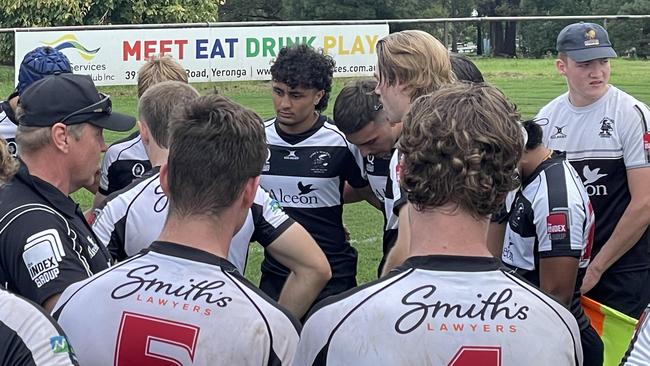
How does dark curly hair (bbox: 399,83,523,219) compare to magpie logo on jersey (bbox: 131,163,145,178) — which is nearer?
dark curly hair (bbox: 399,83,523,219)

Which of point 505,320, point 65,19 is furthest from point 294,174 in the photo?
point 65,19

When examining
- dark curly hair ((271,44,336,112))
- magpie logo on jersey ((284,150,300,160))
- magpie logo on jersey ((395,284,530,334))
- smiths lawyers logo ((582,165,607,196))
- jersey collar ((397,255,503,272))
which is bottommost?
smiths lawyers logo ((582,165,607,196))

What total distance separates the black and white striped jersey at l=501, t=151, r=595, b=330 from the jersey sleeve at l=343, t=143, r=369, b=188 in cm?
122

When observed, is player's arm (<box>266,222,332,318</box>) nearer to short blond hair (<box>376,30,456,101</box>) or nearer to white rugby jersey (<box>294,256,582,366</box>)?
short blond hair (<box>376,30,456,101</box>)

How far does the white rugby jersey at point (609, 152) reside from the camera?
503 cm

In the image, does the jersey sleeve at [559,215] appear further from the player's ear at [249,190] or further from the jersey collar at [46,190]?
the jersey collar at [46,190]

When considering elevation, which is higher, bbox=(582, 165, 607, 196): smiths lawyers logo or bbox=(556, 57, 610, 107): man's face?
bbox=(556, 57, 610, 107): man's face

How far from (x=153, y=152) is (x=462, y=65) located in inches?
66.3

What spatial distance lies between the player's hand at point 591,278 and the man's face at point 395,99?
1784 millimetres

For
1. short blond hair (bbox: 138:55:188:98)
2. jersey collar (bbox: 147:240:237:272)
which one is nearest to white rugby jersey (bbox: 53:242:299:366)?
jersey collar (bbox: 147:240:237:272)

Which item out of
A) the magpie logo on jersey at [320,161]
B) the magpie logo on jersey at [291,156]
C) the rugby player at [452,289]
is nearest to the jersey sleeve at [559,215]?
the magpie logo on jersey at [320,161]

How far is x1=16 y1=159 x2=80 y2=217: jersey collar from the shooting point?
3.17 metres

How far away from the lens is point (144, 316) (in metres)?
2.38

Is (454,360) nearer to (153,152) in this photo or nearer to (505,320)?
(505,320)
